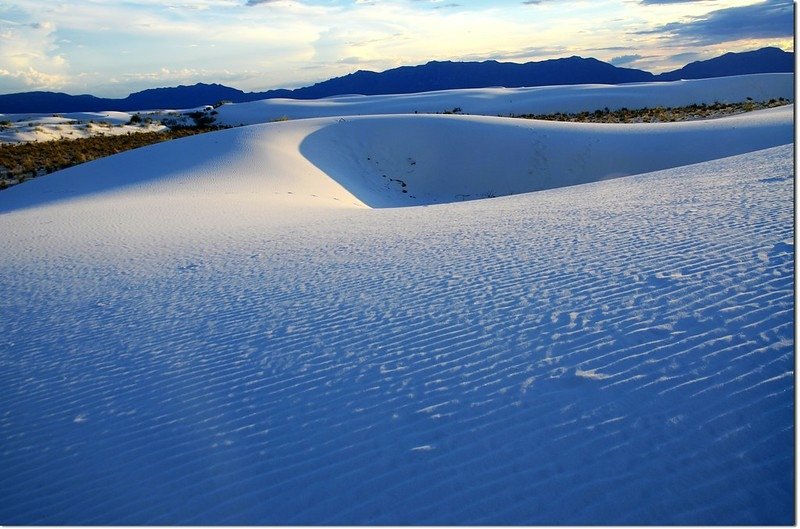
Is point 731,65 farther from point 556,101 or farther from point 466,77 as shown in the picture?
point 556,101

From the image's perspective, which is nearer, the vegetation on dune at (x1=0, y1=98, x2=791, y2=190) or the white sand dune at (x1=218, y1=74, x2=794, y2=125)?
the vegetation on dune at (x1=0, y1=98, x2=791, y2=190)

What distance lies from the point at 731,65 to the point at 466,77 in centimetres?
6798

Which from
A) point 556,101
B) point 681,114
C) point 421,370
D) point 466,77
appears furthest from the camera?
point 466,77

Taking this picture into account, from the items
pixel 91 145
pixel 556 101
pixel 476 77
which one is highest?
pixel 476 77

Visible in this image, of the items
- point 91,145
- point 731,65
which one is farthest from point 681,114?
point 731,65

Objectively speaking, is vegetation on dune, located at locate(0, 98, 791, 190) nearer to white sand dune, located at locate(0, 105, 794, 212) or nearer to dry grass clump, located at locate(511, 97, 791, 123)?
dry grass clump, located at locate(511, 97, 791, 123)

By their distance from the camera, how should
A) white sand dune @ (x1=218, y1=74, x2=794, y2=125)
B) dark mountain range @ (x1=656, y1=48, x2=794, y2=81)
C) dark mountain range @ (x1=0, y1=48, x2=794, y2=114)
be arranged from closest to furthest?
1. white sand dune @ (x1=218, y1=74, x2=794, y2=125)
2. dark mountain range @ (x1=656, y1=48, x2=794, y2=81)
3. dark mountain range @ (x1=0, y1=48, x2=794, y2=114)

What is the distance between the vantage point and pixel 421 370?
14.1 feet

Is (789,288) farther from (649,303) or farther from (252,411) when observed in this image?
(252,411)

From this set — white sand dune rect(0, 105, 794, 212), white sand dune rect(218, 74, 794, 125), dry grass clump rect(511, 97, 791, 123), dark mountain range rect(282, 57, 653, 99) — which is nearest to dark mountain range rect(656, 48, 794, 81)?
dark mountain range rect(282, 57, 653, 99)

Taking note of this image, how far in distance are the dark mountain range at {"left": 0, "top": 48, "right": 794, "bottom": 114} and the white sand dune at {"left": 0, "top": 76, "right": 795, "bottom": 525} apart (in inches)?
5745

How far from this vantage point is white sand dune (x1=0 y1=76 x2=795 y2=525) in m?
3.08

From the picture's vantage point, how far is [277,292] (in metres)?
6.55

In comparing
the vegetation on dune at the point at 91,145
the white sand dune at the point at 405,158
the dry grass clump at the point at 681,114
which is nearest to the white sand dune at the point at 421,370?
the white sand dune at the point at 405,158
